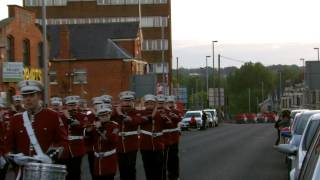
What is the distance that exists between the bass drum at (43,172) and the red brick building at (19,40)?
1532 inches

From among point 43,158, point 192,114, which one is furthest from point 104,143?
point 192,114

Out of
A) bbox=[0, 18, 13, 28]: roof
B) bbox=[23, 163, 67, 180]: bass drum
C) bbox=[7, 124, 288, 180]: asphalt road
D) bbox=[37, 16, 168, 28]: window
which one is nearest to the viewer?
bbox=[23, 163, 67, 180]: bass drum

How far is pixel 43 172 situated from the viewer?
7.63 metres

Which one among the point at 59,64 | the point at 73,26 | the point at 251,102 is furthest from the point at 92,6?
the point at 251,102

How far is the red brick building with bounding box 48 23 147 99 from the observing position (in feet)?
252

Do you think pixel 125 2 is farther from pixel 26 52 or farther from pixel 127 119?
pixel 127 119

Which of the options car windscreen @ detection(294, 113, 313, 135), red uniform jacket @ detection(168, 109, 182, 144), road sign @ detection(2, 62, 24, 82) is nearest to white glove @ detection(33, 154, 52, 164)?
red uniform jacket @ detection(168, 109, 182, 144)

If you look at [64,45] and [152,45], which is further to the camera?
[152,45]

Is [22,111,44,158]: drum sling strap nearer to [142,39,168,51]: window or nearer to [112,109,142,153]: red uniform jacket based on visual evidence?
Result: [112,109,142,153]: red uniform jacket

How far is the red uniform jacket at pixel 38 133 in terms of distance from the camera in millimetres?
8703

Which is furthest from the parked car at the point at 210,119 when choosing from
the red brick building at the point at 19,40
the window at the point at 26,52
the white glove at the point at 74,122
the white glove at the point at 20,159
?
the white glove at the point at 20,159

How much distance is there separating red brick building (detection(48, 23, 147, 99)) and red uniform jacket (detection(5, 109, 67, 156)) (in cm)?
6588

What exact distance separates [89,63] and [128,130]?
64233 millimetres

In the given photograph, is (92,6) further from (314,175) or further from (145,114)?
(314,175)
